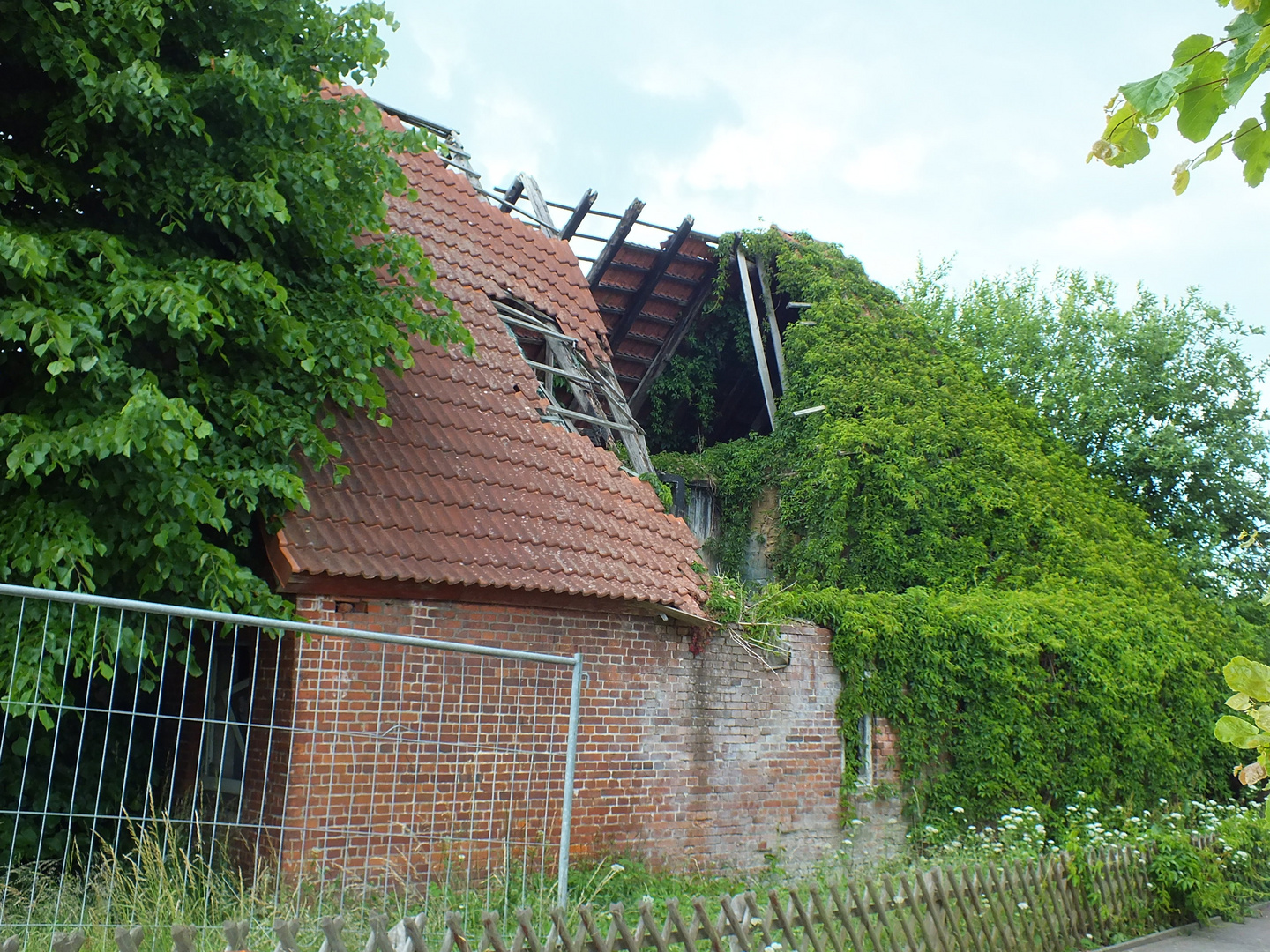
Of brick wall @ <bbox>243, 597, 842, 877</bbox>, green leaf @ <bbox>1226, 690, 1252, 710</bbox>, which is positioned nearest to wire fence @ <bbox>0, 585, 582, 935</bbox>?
brick wall @ <bbox>243, 597, 842, 877</bbox>

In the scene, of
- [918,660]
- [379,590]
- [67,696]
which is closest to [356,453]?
[379,590]

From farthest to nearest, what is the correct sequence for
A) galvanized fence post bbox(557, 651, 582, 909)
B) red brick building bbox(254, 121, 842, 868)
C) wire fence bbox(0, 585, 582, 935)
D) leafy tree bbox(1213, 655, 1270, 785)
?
red brick building bbox(254, 121, 842, 868) < wire fence bbox(0, 585, 582, 935) < galvanized fence post bbox(557, 651, 582, 909) < leafy tree bbox(1213, 655, 1270, 785)

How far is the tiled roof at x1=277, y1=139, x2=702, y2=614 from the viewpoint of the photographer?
734cm

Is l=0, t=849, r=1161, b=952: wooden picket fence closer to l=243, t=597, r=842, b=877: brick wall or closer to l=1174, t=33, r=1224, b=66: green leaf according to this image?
l=243, t=597, r=842, b=877: brick wall

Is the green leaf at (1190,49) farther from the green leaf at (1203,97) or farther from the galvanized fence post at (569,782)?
the galvanized fence post at (569,782)

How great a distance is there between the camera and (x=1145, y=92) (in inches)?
69.4

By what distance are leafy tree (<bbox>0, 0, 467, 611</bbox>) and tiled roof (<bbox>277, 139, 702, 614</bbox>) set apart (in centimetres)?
54

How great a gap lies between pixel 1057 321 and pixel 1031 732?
2196 cm

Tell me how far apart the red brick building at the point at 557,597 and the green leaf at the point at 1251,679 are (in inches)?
217

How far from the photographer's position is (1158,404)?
2550cm

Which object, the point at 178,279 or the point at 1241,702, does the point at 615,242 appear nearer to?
the point at 178,279

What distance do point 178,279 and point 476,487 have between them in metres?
3.16

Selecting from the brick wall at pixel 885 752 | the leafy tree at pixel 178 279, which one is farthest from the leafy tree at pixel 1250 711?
the brick wall at pixel 885 752

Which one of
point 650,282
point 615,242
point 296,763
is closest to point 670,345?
point 650,282
